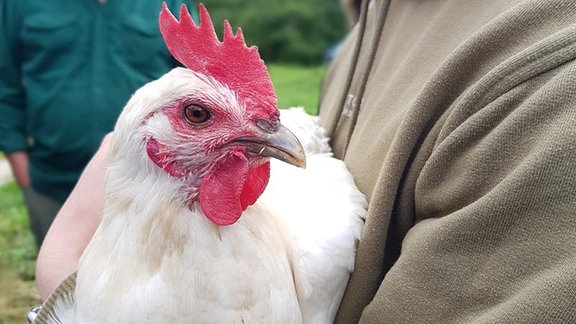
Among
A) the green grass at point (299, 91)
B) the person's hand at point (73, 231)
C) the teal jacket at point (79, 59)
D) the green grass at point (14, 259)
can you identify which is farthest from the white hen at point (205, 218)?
the green grass at point (299, 91)

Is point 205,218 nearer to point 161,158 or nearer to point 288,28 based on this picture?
point 161,158

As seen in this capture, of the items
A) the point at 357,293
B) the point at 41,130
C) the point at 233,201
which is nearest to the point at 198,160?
the point at 233,201

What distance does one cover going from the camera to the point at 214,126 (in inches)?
58.0

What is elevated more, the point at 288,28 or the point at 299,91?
the point at 299,91

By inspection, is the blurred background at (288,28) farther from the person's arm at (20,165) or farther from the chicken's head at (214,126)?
the chicken's head at (214,126)

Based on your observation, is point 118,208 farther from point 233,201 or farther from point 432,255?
point 432,255

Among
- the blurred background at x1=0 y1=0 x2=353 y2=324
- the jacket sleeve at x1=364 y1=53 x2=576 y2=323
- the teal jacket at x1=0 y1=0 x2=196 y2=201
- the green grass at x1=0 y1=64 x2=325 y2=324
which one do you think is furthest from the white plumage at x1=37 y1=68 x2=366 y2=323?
the blurred background at x1=0 y1=0 x2=353 y2=324

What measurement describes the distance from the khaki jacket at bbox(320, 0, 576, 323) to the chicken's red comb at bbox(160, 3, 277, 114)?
0.93 feet

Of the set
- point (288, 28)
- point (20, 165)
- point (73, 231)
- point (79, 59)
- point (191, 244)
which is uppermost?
point (191, 244)

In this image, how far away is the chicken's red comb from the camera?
4.82 ft

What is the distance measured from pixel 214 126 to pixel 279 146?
0.16 metres

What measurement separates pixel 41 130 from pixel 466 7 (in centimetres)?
274

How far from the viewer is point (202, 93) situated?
1433 millimetres

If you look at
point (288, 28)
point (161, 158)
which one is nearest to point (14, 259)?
point (161, 158)
